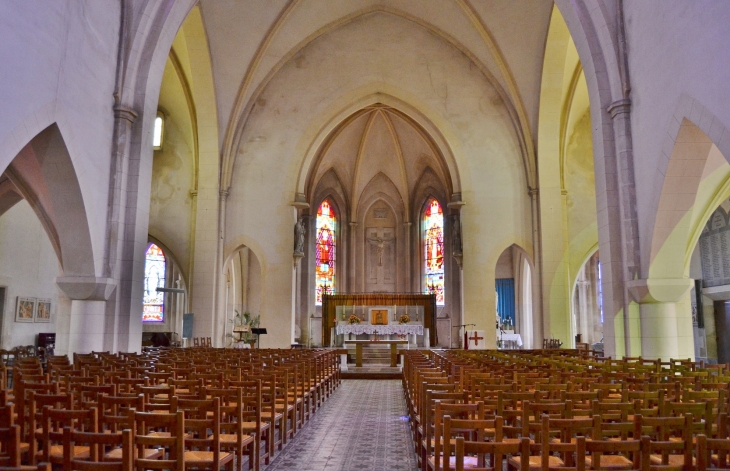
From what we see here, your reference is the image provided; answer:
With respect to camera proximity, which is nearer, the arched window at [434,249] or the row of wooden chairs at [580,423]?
the row of wooden chairs at [580,423]

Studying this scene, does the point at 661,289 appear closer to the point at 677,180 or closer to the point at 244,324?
the point at 677,180

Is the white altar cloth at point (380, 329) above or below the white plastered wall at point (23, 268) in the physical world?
below

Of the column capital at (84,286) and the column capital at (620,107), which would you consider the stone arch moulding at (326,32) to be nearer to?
the column capital at (620,107)

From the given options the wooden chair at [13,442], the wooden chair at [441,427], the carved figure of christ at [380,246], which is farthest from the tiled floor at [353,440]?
the carved figure of christ at [380,246]

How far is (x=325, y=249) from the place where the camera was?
105ft

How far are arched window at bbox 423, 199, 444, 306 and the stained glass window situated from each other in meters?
12.8

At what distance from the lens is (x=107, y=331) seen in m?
13.5

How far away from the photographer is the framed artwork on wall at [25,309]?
63.8 feet

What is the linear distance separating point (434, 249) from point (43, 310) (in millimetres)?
18148

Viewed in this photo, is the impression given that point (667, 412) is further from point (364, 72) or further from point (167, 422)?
point (364, 72)

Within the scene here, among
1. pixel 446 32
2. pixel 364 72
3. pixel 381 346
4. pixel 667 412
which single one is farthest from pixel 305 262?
pixel 667 412

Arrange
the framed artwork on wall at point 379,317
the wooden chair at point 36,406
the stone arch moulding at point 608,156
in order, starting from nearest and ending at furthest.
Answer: the wooden chair at point 36,406 → the stone arch moulding at point 608,156 → the framed artwork on wall at point 379,317

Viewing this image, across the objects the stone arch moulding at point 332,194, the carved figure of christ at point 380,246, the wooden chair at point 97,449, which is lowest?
the wooden chair at point 97,449

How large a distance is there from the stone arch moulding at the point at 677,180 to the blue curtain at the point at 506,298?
19.1m
